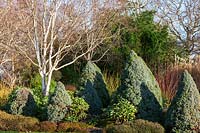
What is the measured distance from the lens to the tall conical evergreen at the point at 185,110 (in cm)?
1210

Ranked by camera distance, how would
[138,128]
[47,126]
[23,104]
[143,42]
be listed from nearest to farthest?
[138,128] < [47,126] < [23,104] < [143,42]

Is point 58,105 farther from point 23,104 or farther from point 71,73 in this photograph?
point 71,73

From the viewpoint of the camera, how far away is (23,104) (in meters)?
14.9

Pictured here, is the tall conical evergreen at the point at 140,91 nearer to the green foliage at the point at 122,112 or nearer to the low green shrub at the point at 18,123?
the green foliage at the point at 122,112

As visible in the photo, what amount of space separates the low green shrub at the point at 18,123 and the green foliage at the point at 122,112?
218cm

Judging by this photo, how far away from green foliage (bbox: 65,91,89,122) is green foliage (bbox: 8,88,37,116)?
147 centimetres

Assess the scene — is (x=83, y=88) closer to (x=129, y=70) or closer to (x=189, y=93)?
(x=129, y=70)

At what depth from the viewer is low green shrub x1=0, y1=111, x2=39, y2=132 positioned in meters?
13.1

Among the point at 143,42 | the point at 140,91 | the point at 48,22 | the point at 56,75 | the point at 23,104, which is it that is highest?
the point at 48,22

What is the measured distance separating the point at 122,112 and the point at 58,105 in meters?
1.99

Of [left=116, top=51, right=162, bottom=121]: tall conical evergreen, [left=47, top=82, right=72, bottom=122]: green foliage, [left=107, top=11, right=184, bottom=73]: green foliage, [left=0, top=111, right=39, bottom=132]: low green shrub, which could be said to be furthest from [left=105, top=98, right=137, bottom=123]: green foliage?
[left=107, top=11, right=184, bottom=73]: green foliage

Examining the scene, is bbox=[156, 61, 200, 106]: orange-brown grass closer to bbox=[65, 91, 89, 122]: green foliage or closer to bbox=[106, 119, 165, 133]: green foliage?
bbox=[65, 91, 89, 122]: green foliage

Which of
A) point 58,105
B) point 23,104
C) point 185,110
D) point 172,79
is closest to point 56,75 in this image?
point 172,79

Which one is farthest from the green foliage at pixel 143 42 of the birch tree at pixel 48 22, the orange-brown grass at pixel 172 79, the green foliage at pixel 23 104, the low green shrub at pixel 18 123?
the low green shrub at pixel 18 123
